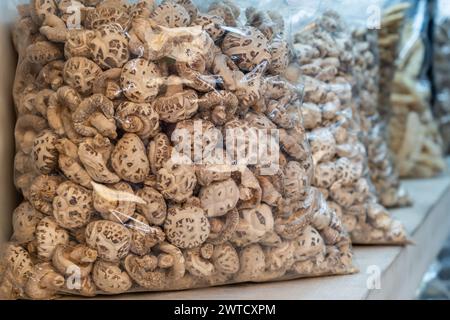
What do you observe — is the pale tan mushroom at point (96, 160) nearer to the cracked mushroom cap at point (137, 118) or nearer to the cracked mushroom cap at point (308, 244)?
the cracked mushroom cap at point (137, 118)

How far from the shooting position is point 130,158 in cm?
69

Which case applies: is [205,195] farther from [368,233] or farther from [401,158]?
[401,158]

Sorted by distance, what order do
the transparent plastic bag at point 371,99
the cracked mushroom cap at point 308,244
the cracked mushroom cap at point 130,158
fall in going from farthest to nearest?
the transparent plastic bag at point 371,99 → the cracked mushroom cap at point 308,244 → the cracked mushroom cap at point 130,158

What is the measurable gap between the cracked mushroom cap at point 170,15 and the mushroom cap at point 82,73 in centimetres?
7

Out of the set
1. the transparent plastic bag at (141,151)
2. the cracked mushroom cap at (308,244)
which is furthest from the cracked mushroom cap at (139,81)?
the cracked mushroom cap at (308,244)

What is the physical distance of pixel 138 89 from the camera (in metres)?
0.70

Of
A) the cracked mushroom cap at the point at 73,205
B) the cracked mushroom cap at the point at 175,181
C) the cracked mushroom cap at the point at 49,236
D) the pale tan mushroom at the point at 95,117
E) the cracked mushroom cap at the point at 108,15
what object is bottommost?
the cracked mushroom cap at the point at 49,236

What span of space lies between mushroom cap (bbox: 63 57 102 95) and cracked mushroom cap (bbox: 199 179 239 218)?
0.13 meters

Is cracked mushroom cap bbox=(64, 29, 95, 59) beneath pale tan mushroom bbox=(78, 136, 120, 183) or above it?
above

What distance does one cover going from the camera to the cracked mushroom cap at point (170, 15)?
2.38ft

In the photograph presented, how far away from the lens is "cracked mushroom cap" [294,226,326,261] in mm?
806

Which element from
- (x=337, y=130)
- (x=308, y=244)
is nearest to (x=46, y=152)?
(x=308, y=244)

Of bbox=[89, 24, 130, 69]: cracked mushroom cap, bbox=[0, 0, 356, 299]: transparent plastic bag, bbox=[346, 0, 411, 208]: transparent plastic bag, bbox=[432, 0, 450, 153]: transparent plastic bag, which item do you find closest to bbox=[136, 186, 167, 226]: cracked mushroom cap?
bbox=[0, 0, 356, 299]: transparent plastic bag

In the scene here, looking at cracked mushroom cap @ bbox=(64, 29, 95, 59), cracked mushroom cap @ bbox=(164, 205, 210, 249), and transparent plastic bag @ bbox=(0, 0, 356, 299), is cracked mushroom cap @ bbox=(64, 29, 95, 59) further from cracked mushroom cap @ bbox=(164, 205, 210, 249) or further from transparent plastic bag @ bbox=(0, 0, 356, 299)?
cracked mushroom cap @ bbox=(164, 205, 210, 249)
